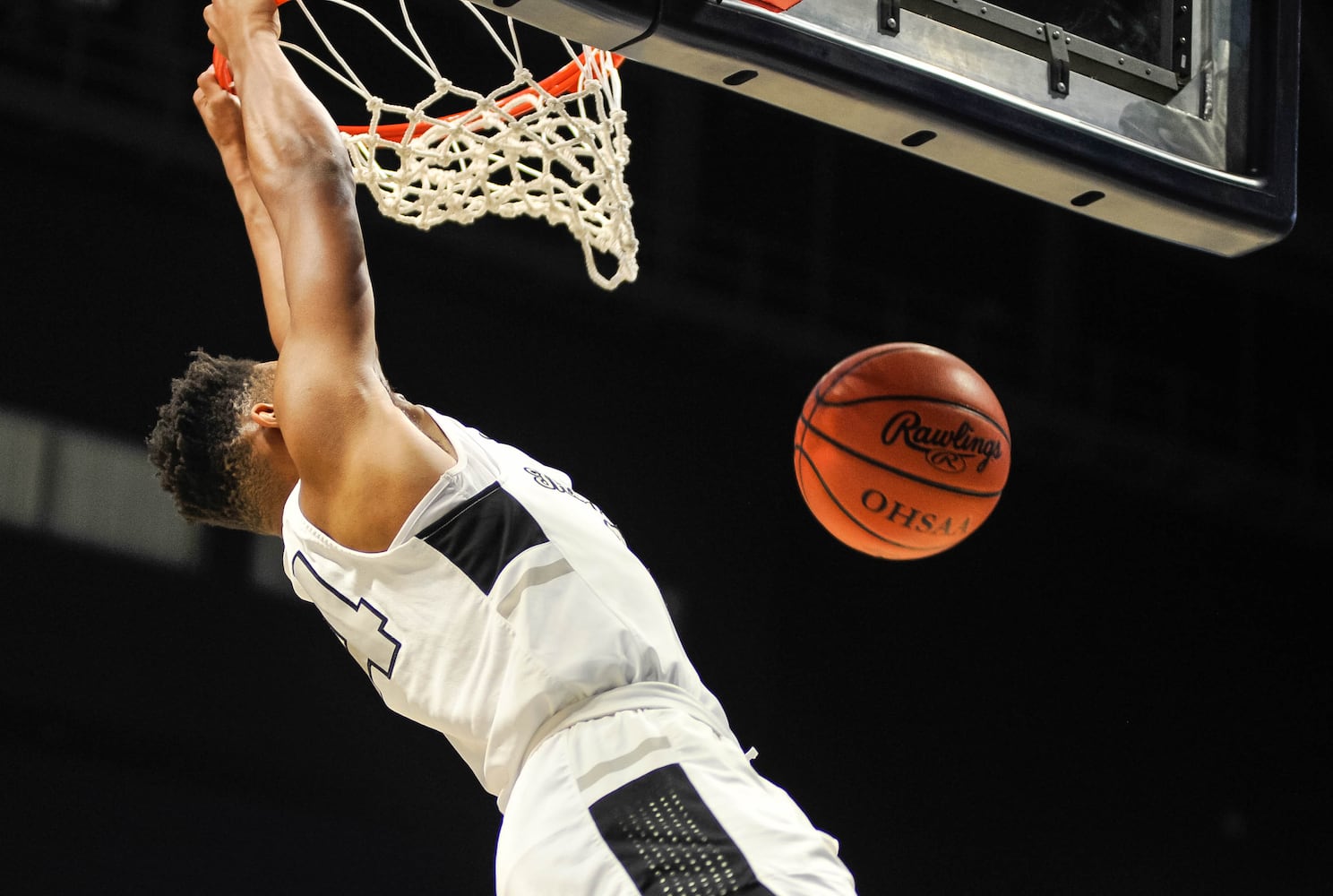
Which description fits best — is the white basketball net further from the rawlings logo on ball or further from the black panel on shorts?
the black panel on shorts

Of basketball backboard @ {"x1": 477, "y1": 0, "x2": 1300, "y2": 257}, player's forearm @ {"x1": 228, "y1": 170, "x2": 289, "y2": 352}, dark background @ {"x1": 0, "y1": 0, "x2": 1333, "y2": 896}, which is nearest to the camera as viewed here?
basketball backboard @ {"x1": 477, "y1": 0, "x2": 1300, "y2": 257}

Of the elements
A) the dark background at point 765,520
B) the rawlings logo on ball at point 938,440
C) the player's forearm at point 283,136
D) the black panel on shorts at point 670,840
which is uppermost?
the player's forearm at point 283,136

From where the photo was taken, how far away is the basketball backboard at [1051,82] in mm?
Result: 1987

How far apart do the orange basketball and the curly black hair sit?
43.5 inches

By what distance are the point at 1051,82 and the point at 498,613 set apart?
113 centimetres

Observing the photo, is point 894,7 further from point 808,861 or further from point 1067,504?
point 1067,504

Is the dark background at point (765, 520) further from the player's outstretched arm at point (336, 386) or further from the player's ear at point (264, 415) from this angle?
the player's outstretched arm at point (336, 386)

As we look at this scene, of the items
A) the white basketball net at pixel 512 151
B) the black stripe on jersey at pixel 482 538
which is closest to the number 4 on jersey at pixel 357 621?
the black stripe on jersey at pixel 482 538

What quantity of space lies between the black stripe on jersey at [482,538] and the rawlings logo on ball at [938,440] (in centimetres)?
98

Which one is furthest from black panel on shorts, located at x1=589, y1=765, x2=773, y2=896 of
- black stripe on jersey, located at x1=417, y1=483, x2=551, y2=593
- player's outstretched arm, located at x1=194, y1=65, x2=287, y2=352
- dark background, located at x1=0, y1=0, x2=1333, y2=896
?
dark background, located at x1=0, y1=0, x2=1333, y2=896

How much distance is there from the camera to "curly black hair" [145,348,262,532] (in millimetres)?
2205

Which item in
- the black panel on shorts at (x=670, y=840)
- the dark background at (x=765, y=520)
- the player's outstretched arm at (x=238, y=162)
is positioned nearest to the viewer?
the black panel on shorts at (x=670, y=840)

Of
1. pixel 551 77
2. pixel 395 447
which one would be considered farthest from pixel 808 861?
pixel 551 77

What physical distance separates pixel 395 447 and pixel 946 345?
5.47m
